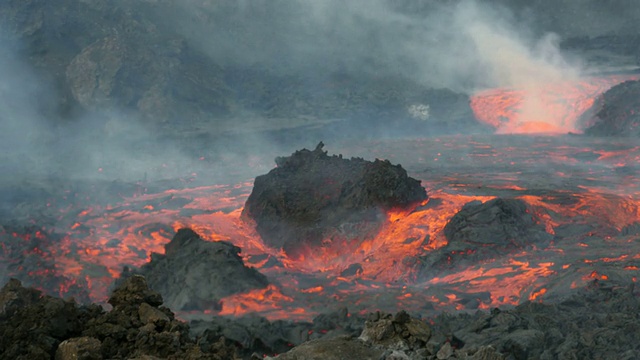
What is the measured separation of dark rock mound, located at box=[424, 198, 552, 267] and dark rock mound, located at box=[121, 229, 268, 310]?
17.2 feet

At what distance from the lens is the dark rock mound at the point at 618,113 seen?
3834 cm

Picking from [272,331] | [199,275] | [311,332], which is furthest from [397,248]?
[272,331]

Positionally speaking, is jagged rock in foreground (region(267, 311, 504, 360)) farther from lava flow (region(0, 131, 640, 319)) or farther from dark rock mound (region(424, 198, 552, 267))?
dark rock mound (region(424, 198, 552, 267))

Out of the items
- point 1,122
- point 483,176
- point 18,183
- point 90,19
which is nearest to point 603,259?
point 483,176

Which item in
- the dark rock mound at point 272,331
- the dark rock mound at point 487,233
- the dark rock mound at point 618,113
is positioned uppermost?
the dark rock mound at point 618,113

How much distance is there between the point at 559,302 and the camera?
1291 cm

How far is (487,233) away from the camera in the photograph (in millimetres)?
17719

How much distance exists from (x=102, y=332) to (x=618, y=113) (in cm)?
3936

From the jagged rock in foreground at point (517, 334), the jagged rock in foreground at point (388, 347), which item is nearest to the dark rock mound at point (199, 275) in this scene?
the jagged rock in foreground at point (517, 334)

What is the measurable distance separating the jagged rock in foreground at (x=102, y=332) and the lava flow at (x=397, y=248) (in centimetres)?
709

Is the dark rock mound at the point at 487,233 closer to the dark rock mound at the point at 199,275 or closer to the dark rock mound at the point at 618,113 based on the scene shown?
the dark rock mound at the point at 199,275

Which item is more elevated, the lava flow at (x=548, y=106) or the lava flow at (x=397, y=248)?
the lava flow at (x=548, y=106)

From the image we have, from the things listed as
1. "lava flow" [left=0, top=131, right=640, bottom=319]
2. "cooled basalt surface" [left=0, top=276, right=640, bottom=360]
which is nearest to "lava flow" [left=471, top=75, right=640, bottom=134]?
"lava flow" [left=0, top=131, right=640, bottom=319]

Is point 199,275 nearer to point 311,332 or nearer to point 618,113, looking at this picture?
point 311,332
